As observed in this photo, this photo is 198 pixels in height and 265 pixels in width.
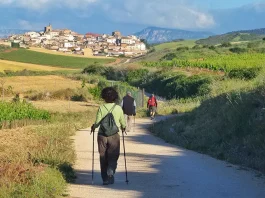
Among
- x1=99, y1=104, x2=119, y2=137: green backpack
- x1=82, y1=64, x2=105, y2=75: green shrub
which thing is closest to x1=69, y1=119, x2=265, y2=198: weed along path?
x1=99, y1=104, x2=119, y2=137: green backpack

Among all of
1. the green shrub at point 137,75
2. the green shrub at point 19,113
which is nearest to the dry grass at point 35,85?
the green shrub at point 137,75

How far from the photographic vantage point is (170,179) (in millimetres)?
11242

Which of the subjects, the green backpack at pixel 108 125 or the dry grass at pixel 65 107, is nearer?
the green backpack at pixel 108 125

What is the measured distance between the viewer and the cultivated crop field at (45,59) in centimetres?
10800

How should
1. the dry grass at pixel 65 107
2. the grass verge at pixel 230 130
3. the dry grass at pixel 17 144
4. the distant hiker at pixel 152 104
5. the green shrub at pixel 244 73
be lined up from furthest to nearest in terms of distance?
the green shrub at pixel 244 73 → the dry grass at pixel 65 107 → the distant hiker at pixel 152 104 → the grass verge at pixel 230 130 → the dry grass at pixel 17 144

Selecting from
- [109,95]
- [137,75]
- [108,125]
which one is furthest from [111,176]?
[137,75]

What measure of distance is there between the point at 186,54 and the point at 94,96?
1910 inches

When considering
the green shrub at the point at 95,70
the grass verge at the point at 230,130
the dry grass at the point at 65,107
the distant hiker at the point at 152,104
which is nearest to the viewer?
the grass verge at the point at 230,130

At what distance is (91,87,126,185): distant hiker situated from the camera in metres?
10.3

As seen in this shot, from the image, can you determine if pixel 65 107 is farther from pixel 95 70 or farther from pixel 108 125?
pixel 95 70

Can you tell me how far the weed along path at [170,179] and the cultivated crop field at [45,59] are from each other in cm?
9339

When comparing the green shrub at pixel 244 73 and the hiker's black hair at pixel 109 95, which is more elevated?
the green shrub at pixel 244 73

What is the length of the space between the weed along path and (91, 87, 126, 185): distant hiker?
0.35 m

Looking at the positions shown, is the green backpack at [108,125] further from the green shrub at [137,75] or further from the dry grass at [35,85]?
the green shrub at [137,75]
